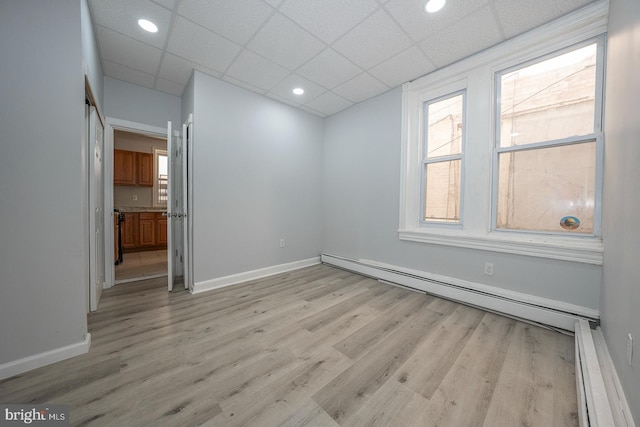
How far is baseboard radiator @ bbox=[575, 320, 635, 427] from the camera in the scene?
93cm

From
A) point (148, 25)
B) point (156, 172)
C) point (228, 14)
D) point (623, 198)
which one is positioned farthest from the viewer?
point (156, 172)

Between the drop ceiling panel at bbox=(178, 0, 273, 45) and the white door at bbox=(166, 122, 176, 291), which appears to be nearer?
the drop ceiling panel at bbox=(178, 0, 273, 45)

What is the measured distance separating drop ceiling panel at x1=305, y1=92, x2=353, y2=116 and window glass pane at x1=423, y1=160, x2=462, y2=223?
1.64 metres

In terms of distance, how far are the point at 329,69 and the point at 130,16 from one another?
1885 mm

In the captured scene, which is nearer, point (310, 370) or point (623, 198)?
point (623, 198)

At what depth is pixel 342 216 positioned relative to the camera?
379 centimetres

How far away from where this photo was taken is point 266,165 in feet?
10.9

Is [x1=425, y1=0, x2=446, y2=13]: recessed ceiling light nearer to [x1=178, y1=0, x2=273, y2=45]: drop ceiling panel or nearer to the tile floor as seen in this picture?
[x1=178, y1=0, x2=273, y2=45]: drop ceiling panel

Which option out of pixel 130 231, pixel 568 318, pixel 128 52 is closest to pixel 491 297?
pixel 568 318

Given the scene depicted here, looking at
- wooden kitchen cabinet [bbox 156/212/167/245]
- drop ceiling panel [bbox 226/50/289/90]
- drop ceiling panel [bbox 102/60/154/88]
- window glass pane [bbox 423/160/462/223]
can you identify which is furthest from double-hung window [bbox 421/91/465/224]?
wooden kitchen cabinet [bbox 156/212/167/245]

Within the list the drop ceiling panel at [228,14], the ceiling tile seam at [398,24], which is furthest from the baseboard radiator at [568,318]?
the drop ceiling panel at [228,14]

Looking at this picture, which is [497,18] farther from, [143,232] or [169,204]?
[143,232]

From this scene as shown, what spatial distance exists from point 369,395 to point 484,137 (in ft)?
8.46

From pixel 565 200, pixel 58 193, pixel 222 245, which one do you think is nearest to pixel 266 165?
pixel 222 245
